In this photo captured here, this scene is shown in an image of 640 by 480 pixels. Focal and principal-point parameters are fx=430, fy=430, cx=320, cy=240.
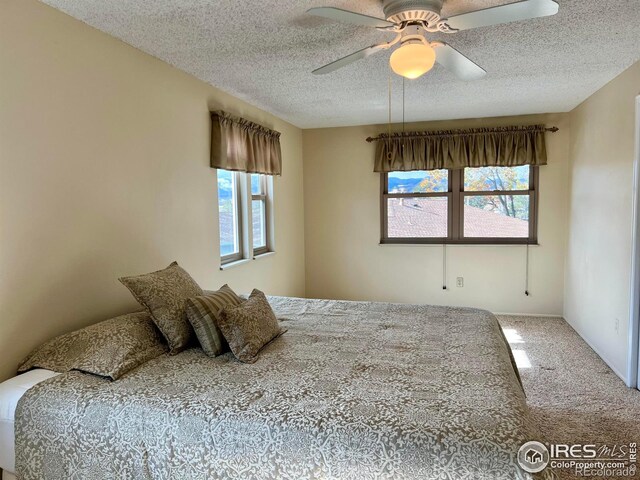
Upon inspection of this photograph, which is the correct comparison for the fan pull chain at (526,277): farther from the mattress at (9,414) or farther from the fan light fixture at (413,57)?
the mattress at (9,414)

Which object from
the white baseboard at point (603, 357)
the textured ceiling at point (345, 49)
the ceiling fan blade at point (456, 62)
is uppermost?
the textured ceiling at point (345, 49)

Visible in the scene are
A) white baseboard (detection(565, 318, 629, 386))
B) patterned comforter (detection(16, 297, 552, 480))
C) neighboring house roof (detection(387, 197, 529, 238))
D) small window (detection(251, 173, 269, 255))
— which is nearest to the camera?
patterned comforter (detection(16, 297, 552, 480))

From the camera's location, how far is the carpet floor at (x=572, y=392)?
2515 mm

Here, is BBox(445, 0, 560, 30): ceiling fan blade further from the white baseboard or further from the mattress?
the white baseboard

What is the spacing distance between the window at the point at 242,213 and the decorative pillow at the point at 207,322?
1625 millimetres

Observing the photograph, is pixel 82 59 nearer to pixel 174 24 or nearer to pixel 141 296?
pixel 174 24

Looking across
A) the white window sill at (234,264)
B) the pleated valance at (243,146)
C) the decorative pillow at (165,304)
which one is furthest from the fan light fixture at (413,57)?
the white window sill at (234,264)

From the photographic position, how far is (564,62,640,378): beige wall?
3.25 m

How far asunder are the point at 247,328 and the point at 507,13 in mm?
1822

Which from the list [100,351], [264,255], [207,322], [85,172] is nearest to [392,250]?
[264,255]

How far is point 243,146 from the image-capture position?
12.7ft

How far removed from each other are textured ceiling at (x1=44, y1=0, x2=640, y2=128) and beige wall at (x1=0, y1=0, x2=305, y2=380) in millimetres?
193

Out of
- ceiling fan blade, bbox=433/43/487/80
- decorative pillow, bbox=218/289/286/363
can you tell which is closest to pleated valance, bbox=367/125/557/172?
ceiling fan blade, bbox=433/43/487/80

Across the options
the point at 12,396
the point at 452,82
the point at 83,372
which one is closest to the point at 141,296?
the point at 83,372
